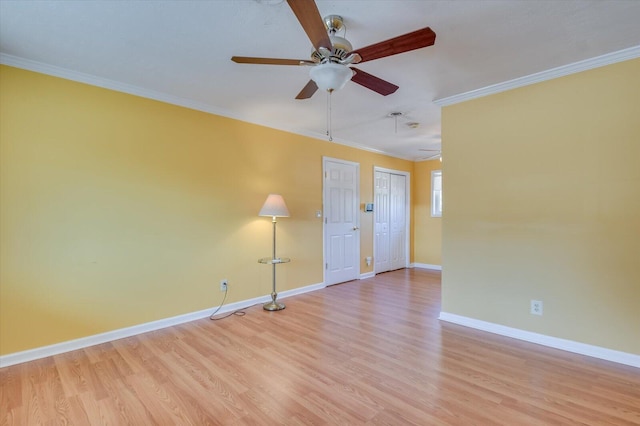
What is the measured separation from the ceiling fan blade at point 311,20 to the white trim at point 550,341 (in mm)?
2928

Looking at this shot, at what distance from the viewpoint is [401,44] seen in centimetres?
166

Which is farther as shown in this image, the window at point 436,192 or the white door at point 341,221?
the window at point 436,192

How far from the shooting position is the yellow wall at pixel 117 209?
2.43 meters

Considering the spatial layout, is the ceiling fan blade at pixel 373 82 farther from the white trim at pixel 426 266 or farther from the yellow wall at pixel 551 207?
the white trim at pixel 426 266

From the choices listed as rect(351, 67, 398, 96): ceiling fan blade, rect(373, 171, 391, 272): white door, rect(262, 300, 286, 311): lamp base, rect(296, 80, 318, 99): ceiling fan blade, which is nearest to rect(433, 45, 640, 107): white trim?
rect(351, 67, 398, 96): ceiling fan blade

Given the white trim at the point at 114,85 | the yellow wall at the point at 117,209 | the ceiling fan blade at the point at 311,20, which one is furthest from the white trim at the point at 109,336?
the ceiling fan blade at the point at 311,20

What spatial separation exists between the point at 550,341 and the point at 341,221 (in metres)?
3.07

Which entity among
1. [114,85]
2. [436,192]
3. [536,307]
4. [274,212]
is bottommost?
[536,307]

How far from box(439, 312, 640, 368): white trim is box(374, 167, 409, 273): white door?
8.56 feet

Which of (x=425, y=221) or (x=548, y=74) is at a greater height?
(x=548, y=74)

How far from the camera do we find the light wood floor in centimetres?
177

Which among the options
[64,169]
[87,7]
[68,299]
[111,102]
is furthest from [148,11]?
[68,299]

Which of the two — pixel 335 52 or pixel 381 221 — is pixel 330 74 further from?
pixel 381 221

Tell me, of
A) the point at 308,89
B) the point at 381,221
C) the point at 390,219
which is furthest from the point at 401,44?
the point at 390,219
